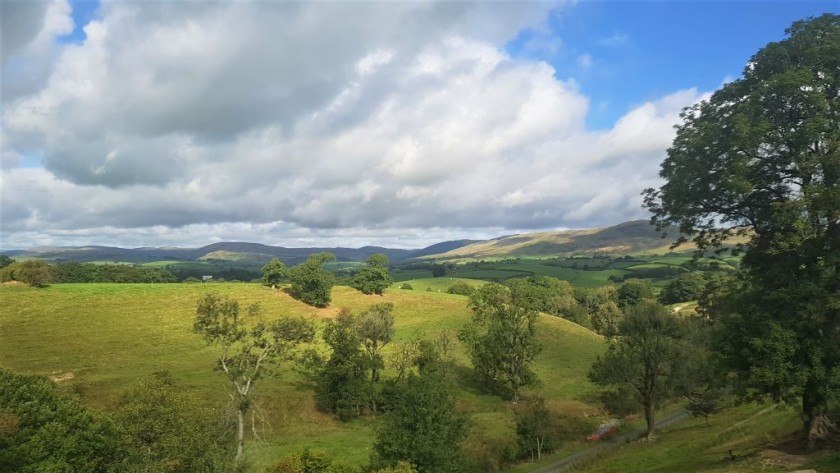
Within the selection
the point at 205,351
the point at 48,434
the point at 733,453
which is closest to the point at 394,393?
the point at 205,351

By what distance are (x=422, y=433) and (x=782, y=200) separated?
1147 inches

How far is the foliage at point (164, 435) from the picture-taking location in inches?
1154

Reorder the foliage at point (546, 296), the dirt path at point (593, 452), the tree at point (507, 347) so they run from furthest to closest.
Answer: the foliage at point (546, 296) < the tree at point (507, 347) < the dirt path at point (593, 452)

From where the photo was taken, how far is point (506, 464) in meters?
52.8

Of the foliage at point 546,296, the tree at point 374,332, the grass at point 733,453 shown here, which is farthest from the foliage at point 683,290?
the grass at point 733,453

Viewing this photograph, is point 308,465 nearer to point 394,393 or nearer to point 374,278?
point 394,393

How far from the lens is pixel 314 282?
11519cm

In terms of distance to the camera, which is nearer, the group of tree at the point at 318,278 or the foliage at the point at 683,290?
the group of tree at the point at 318,278

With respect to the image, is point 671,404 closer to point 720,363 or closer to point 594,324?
point 720,363

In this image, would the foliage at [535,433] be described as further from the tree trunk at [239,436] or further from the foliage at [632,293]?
the foliage at [632,293]

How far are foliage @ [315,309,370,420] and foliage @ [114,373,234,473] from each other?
31375 millimetres

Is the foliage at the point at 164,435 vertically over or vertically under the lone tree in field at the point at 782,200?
under

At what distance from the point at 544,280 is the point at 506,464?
451 ft

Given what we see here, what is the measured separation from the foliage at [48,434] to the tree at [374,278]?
9627 centimetres
